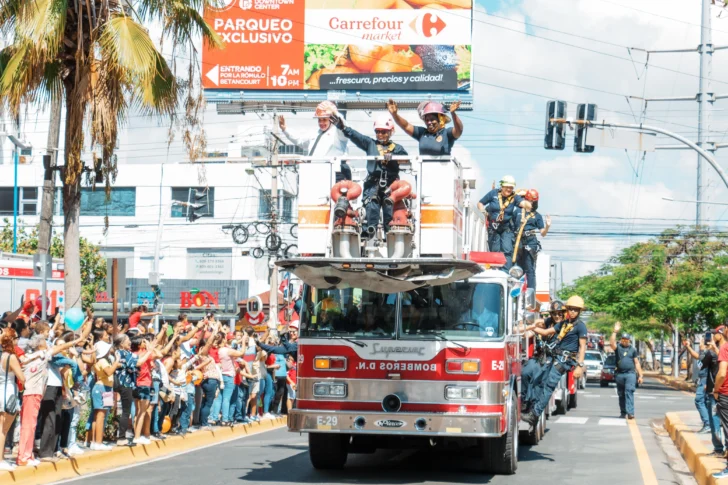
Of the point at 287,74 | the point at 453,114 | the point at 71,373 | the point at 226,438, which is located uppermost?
the point at 287,74

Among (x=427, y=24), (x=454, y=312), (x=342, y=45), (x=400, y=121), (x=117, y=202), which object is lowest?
(x=454, y=312)

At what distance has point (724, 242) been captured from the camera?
4794 centimetres

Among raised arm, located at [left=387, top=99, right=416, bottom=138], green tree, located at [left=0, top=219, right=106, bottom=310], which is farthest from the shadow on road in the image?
green tree, located at [left=0, top=219, right=106, bottom=310]

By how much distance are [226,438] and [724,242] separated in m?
34.1

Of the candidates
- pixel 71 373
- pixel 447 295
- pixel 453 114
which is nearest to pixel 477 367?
pixel 447 295

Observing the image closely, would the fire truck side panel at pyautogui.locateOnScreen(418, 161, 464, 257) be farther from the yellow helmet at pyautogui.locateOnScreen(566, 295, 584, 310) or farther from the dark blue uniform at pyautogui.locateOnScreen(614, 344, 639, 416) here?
the dark blue uniform at pyautogui.locateOnScreen(614, 344, 639, 416)

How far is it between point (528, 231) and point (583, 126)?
7769 millimetres

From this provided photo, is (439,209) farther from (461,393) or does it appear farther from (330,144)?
(461,393)

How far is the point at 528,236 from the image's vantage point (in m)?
16.8

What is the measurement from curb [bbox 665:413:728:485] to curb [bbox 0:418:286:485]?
24.7ft

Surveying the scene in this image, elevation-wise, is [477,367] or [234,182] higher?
[234,182]

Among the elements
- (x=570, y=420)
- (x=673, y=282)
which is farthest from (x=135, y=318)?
(x=673, y=282)

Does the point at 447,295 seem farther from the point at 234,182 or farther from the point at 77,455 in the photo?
the point at 234,182

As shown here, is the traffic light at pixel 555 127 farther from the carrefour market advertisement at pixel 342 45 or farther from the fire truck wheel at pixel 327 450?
the carrefour market advertisement at pixel 342 45
